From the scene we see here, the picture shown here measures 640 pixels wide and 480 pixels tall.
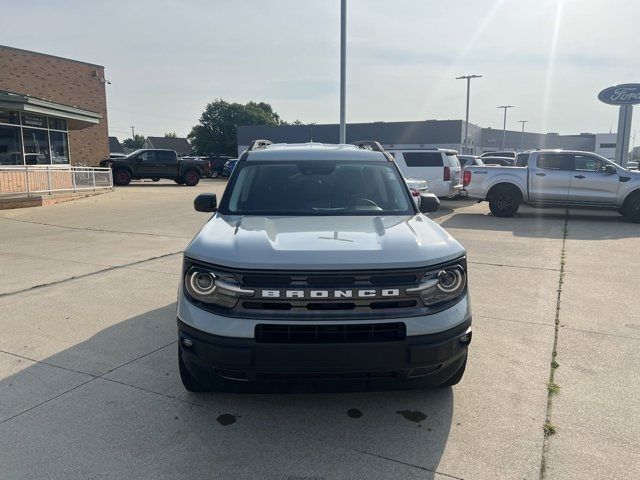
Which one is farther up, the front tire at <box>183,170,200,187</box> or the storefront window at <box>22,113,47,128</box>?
the storefront window at <box>22,113,47,128</box>

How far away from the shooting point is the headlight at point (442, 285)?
2865 mm

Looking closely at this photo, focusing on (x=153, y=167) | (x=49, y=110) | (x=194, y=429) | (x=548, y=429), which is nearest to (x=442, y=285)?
(x=548, y=429)

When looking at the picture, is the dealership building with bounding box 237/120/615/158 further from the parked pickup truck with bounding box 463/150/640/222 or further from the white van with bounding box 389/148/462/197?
the parked pickup truck with bounding box 463/150/640/222

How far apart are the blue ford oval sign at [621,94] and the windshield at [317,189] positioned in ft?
75.5

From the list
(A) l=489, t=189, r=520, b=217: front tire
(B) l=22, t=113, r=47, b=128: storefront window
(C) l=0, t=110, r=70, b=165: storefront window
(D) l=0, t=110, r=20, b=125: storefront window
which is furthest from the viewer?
(B) l=22, t=113, r=47, b=128: storefront window

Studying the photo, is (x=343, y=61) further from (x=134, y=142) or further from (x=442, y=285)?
(x=134, y=142)

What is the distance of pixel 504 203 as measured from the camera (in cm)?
1404

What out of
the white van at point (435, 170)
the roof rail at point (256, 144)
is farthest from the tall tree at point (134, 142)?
the roof rail at point (256, 144)

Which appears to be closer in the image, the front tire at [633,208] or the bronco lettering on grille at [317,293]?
the bronco lettering on grille at [317,293]

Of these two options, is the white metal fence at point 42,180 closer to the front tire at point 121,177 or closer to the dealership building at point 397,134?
the front tire at point 121,177

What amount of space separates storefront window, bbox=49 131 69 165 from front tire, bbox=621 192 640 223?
67.3 ft

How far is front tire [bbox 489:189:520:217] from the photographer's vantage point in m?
14.0

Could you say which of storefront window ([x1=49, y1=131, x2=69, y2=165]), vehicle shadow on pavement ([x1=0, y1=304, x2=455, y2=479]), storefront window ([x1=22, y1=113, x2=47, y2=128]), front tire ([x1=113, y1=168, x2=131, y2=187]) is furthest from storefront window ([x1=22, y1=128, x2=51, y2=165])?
→ vehicle shadow on pavement ([x1=0, y1=304, x2=455, y2=479])

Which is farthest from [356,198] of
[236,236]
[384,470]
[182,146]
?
[182,146]
